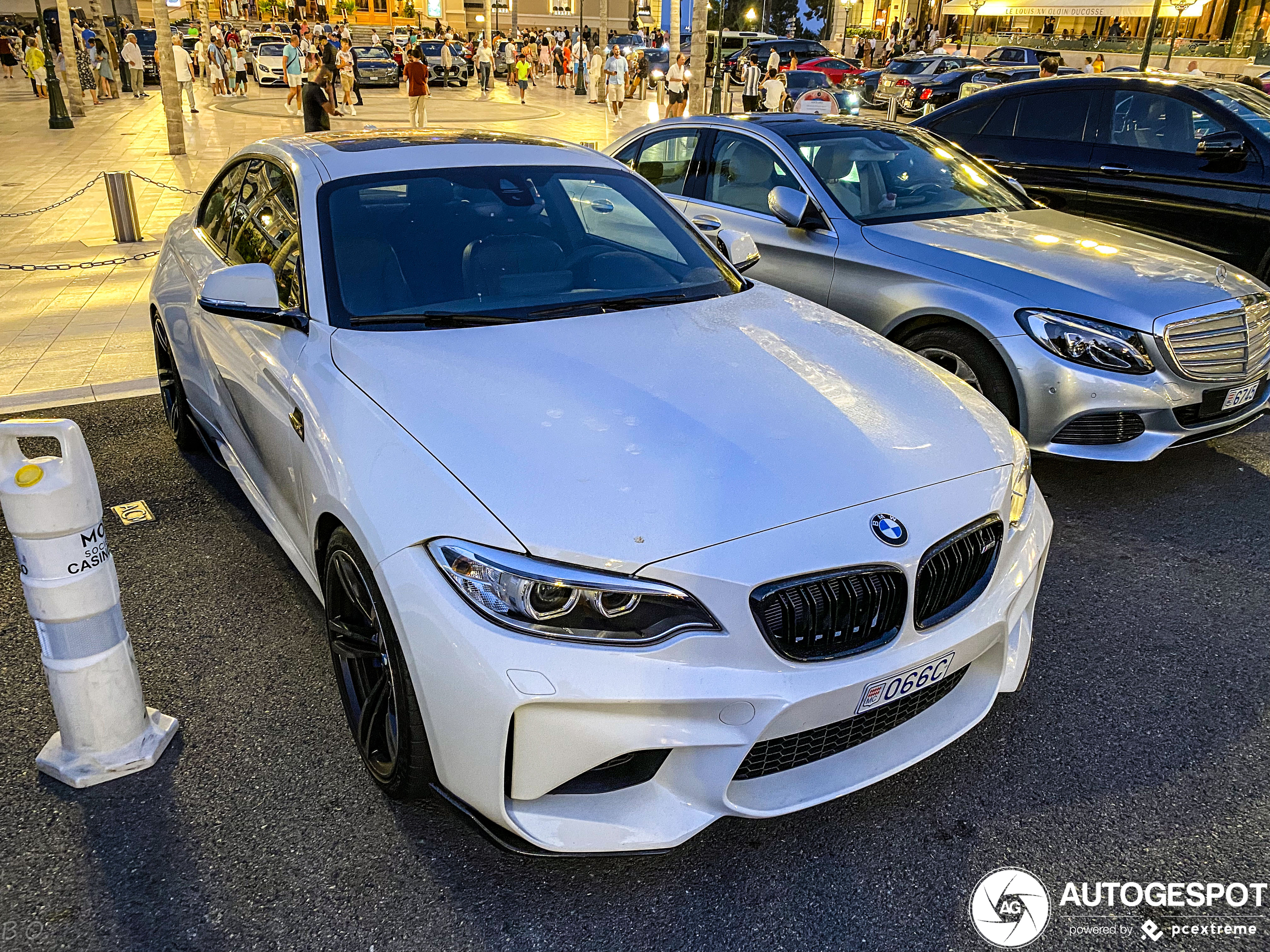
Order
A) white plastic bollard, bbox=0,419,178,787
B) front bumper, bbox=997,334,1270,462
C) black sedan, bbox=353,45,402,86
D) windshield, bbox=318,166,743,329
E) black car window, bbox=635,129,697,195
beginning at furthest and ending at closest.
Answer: black sedan, bbox=353,45,402,86, black car window, bbox=635,129,697,195, front bumper, bbox=997,334,1270,462, windshield, bbox=318,166,743,329, white plastic bollard, bbox=0,419,178,787

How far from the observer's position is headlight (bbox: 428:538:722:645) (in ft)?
6.61

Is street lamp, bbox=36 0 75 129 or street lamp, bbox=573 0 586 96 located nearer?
street lamp, bbox=36 0 75 129

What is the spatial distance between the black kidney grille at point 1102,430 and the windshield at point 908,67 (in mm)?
29964

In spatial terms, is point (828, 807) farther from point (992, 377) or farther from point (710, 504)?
point (992, 377)

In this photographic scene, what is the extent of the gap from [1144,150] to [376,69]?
34.5 meters

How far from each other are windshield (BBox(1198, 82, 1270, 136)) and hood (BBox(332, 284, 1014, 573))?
5.10 metres

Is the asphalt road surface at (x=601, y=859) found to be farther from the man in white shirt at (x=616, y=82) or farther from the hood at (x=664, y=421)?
the man in white shirt at (x=616, y=82)

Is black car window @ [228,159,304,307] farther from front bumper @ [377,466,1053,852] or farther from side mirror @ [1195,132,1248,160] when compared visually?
side mirror @ [1195,132,1248,160]

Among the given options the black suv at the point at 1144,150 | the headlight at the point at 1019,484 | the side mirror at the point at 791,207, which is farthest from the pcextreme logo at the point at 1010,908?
the black suv at the point at 1144,150

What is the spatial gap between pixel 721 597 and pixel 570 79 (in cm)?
4159

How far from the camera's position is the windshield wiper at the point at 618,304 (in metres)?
3.13

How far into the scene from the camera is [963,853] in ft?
8.00

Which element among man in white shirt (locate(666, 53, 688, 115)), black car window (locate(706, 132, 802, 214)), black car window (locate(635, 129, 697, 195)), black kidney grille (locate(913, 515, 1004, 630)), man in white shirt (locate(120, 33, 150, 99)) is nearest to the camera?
black kidney grille (locate(913, 515, 1004, 630))

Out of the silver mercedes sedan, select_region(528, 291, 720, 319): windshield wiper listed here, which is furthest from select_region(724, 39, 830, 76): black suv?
select_region(528, 291, 720, 319): windshield wiper
